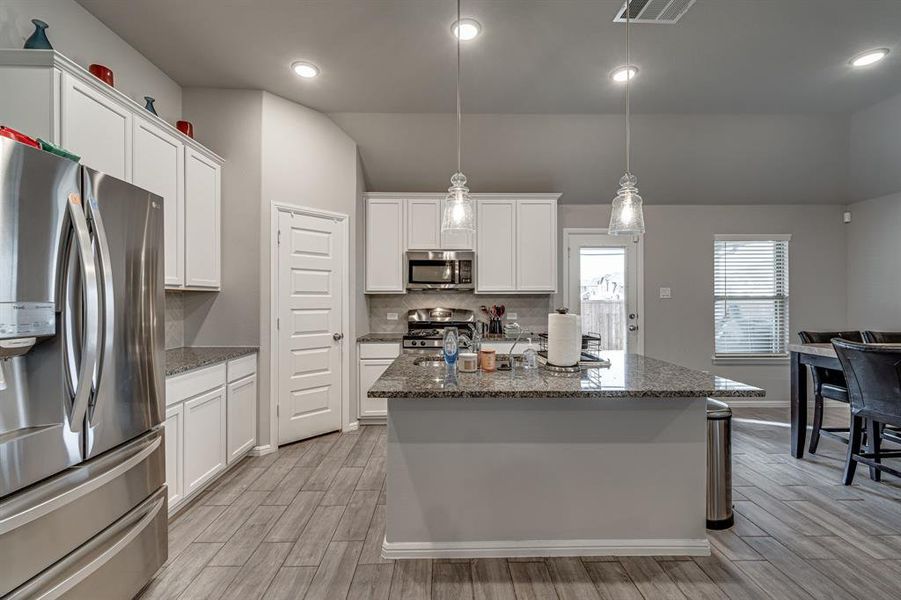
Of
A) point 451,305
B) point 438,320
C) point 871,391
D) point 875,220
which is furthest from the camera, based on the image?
point 451,305

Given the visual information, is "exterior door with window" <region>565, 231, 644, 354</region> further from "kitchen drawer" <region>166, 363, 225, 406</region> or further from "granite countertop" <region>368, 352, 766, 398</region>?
"kitchen drawer" <region>166, 363, 225, 406</region>

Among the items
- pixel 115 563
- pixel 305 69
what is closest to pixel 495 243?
pixel 305 69

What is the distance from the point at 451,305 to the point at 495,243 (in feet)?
3.02

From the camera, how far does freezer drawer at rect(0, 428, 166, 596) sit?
46.0 inches

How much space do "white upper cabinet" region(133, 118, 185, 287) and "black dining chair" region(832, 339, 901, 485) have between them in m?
4.53

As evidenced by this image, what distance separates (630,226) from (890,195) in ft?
14.7

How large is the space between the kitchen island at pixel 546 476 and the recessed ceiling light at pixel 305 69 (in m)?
2.57

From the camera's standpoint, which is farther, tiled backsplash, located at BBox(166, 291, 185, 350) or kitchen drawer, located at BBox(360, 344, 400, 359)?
kitchen drawer, located at BBox(360, 344, 400, 359)

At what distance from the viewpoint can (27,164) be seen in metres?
1.22

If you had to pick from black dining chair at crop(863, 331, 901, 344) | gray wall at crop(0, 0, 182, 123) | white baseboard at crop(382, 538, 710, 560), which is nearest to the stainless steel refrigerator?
white baseboard at crop(382, 538, 710, 560)

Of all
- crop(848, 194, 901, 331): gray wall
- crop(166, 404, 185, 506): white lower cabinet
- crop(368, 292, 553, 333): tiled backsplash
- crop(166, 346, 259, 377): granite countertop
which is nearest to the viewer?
crop(166, 404, 185, 506): white lower cabinet

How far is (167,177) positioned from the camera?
266 centimetres

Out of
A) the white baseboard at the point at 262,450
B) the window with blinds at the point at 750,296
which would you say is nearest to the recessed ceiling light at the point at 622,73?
the window with blinds at the point at 750,296

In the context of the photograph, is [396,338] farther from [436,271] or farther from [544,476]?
[544,476]
